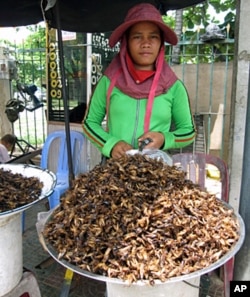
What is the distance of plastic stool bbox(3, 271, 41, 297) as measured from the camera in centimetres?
157

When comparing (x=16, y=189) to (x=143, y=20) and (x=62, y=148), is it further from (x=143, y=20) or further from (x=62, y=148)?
(x=62, y=148)

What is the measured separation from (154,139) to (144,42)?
53cm

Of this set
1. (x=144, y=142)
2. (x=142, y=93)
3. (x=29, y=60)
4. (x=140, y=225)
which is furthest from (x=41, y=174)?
(x=29, y=60)

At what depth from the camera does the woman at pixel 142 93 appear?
1701mm

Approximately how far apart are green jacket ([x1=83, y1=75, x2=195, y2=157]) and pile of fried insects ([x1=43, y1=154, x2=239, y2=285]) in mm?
497

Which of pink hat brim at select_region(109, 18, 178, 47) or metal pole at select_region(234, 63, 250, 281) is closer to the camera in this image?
metal pole at select_region(234, 63, 250, 281)

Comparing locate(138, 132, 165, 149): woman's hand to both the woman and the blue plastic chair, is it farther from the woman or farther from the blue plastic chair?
the blue plastic chair

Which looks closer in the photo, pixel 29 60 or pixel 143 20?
pixel 143 20

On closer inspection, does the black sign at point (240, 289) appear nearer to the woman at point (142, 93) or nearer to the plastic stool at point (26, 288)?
the woman at point (142, 93)

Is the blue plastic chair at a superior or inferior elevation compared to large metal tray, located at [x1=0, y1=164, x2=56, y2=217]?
inferior

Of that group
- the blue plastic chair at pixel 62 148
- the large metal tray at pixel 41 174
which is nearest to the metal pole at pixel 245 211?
the large metal tray at pixel 41 174

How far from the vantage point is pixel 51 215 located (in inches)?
50.9

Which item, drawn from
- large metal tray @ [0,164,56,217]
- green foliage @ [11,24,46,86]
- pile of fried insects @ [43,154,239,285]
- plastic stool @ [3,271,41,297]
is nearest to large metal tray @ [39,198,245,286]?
pile of fried insects @ [43,154,239,285]

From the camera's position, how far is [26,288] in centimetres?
164
